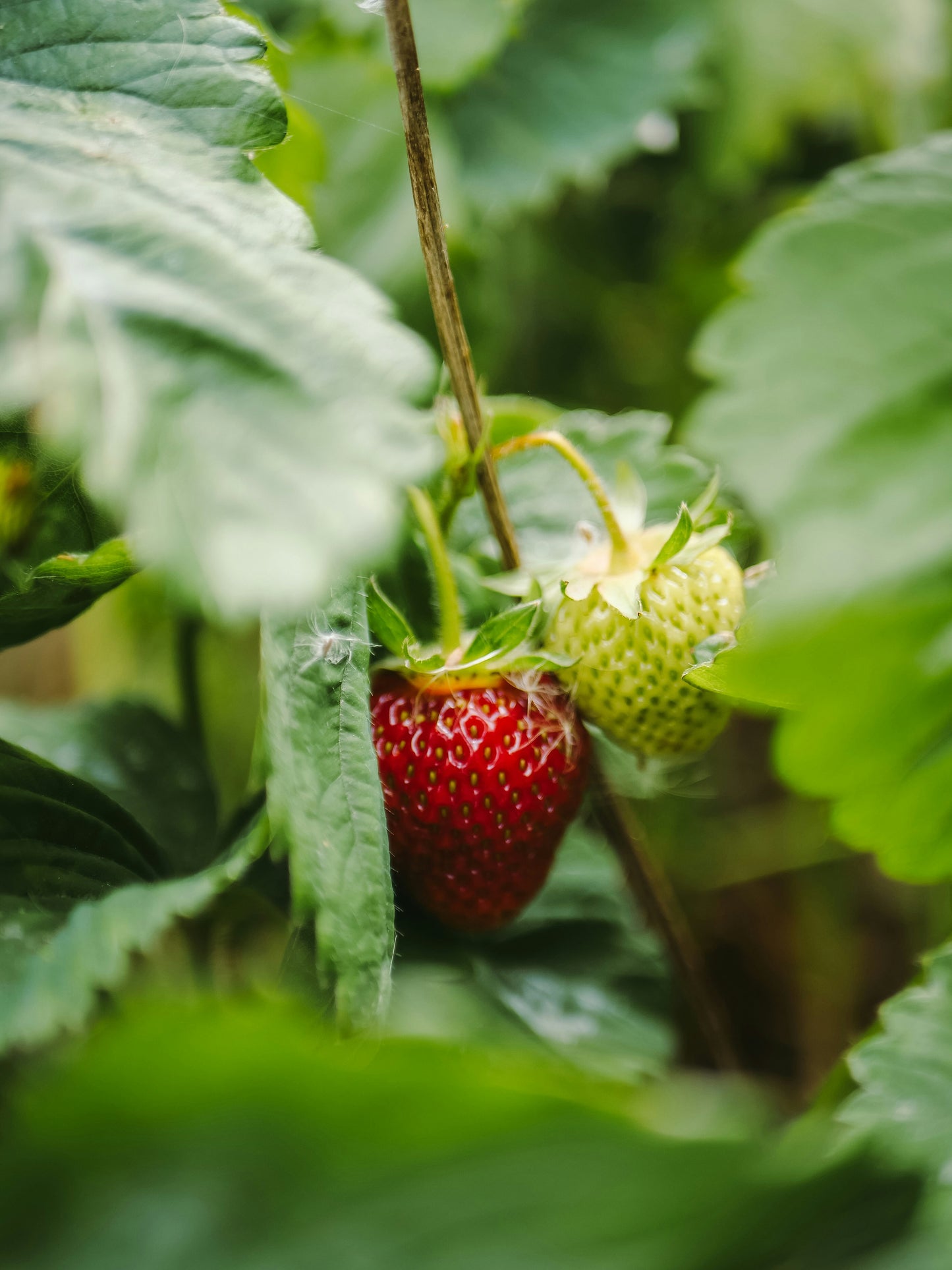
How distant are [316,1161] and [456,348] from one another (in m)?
0.33

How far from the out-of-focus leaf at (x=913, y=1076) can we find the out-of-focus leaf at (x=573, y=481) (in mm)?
292

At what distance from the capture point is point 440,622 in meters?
0.55

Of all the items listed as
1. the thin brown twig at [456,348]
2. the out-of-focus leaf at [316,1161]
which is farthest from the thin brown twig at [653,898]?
the out-of-focus leaf at [316,1161]

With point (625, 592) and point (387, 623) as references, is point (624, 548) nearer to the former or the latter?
point (625, 592)

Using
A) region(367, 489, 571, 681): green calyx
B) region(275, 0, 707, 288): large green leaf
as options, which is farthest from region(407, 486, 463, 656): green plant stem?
region(275, 0, 707, 288): large green leaf

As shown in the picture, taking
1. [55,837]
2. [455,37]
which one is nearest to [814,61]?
[455,37]

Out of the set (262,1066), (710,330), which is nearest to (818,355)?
(710,330)

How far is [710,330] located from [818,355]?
43mm

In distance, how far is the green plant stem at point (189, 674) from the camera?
2.37 feet

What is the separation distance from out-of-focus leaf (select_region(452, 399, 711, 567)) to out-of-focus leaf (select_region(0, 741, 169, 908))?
25 cm

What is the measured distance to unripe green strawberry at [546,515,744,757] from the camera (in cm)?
50

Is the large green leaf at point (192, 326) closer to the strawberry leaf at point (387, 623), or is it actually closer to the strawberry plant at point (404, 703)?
the strawberry plant at point (404, 703)

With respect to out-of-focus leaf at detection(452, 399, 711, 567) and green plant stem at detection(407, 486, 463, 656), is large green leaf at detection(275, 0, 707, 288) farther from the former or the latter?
green plant stem at detection(407, 486, 463, 656)

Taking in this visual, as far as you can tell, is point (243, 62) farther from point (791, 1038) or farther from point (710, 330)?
point (791, 1038)
